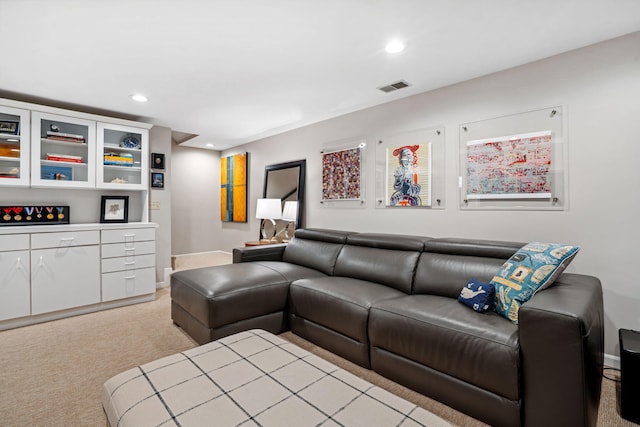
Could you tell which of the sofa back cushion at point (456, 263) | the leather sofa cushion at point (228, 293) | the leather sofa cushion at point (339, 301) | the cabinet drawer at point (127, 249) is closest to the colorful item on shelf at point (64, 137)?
the cabinet drawer at point (127, 249)

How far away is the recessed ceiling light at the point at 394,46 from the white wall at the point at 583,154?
90 cm

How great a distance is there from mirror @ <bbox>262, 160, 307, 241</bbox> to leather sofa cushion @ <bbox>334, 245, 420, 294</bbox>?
4.71 feet

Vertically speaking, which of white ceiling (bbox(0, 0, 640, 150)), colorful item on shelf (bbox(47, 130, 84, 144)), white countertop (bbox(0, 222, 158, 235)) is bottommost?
white countertop (bbox(0, 222, 158, 235))

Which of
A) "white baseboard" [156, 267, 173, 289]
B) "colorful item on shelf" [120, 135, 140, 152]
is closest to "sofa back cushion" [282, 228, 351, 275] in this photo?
"white baseboard" [156, 267, 173, 289]

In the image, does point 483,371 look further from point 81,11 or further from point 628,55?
point 81,11

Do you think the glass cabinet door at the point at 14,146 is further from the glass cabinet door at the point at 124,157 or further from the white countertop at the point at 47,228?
the glass cabinet door at the point at 124,157

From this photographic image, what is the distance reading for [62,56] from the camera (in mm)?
2342

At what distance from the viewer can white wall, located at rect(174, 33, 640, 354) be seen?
202 centimetres

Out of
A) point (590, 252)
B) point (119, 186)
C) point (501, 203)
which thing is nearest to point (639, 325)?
point (590, 252)

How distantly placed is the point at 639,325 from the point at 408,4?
2487 mm

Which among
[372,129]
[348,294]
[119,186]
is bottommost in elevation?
[348,294]

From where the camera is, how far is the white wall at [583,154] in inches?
79.4

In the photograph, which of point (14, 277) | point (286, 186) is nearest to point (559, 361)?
point (286, 186)

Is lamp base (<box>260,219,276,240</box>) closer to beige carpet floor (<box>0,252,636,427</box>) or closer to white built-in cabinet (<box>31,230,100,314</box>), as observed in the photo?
beige carpet floor (<box>0,252,636,427</box>)
